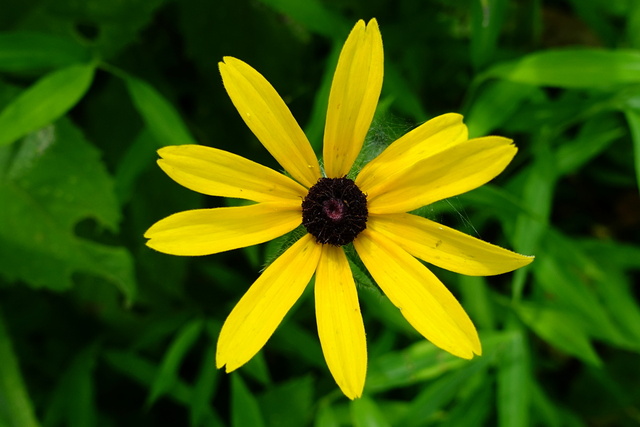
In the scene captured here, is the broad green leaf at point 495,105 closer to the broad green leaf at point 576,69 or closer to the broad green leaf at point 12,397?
the broad green leaf at point 576,69

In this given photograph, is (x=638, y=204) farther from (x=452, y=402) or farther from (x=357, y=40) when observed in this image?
(x=357, y=40)

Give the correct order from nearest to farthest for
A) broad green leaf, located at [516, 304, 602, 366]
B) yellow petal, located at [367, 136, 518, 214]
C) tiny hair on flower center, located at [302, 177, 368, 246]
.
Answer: yellow petal, located at [367, 136, 518, 214] < tiny hair on flower center, located at [302, 177, 368, 246] < broad green leaf, located at [516, 304, 602, 366]

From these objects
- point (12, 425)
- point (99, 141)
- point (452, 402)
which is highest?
point (99, 141)

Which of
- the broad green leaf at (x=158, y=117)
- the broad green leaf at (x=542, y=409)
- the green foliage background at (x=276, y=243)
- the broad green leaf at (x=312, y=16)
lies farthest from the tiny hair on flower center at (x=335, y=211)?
the broad green leaf at (x=542, y=409)

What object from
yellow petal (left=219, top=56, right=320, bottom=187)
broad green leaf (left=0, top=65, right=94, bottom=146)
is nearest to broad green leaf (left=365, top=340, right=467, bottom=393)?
yellow petal (left=219, top=56, right=320, bottom=187)

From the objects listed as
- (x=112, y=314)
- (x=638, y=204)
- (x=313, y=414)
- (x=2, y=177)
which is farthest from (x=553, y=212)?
(x=2, y=177)

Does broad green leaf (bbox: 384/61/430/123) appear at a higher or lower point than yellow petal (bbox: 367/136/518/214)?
higher

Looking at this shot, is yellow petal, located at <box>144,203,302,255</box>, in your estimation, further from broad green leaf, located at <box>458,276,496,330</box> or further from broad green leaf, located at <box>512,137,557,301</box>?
broad green leaf, located at <box>458,276,496,330</box>
